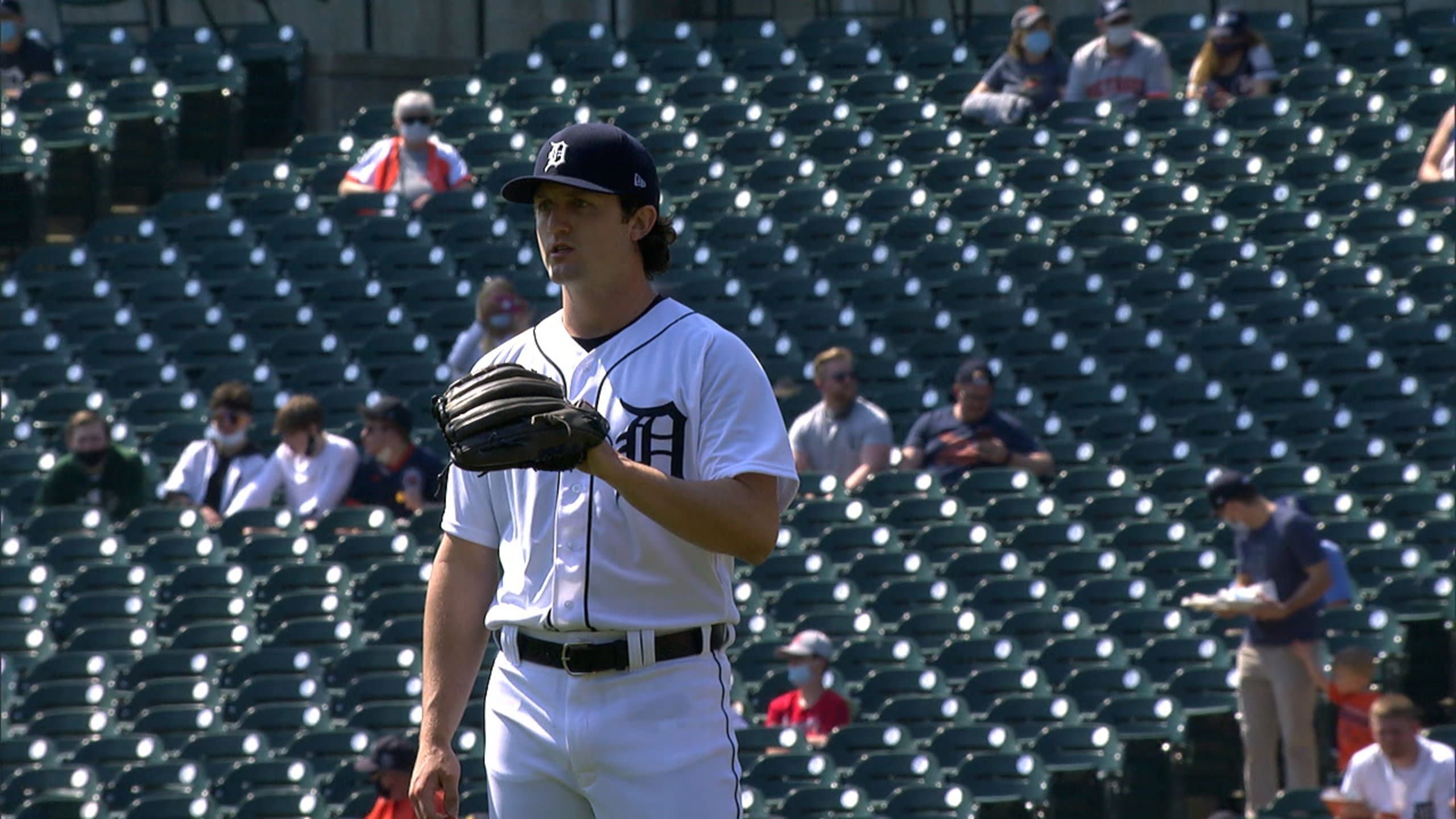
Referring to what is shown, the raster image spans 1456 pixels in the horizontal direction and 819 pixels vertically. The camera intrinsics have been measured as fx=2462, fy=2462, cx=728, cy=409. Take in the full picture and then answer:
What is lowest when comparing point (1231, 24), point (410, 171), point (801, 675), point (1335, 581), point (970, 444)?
point (801, 675)

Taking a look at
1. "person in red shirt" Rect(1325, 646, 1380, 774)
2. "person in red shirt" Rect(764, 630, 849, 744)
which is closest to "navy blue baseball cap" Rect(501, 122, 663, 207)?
"person in red shirt" Rect(764, 630, 849, 744)

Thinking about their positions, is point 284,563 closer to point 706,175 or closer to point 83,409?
point 83,409

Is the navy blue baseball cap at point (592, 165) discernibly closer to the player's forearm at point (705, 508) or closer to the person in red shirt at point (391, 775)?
the player's forearm at point (705, 508)

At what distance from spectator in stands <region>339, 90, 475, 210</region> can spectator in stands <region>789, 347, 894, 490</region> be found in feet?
11.3

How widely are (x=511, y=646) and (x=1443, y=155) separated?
10.1 metres

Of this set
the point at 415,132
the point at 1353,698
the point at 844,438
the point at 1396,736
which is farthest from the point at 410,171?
the point at 1396,736

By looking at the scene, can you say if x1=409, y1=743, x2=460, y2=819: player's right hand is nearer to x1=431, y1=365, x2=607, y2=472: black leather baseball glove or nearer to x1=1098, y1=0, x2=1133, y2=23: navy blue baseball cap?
x1=431, y1=365, x2=607, y2=472: black leather baseball glove

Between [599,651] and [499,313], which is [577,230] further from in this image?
[499,313]

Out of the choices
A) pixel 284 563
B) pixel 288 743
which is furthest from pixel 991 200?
pixel 288 743

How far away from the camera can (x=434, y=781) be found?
3.28m

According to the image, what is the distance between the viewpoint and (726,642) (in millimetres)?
3385

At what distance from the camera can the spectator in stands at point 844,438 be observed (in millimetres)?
10570

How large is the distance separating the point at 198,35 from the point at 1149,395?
23.2 ft

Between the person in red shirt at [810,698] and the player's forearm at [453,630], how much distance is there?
548 centimetres
